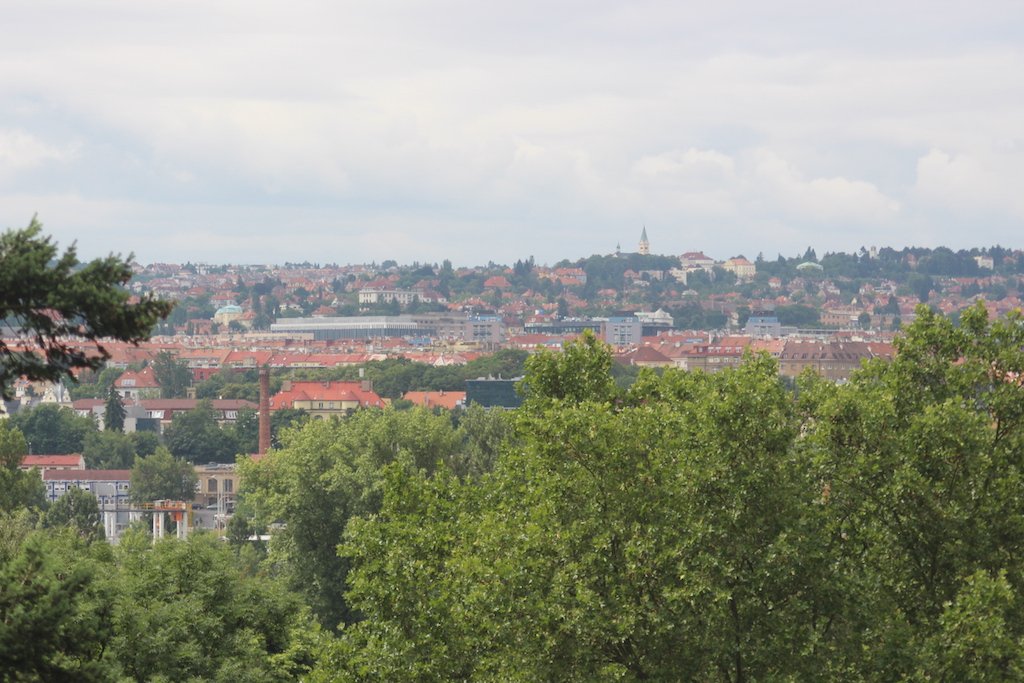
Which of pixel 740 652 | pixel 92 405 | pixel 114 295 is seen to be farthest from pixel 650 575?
pixel 92 405

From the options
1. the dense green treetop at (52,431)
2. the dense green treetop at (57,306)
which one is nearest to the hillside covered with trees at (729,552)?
the dense green treetop at (57,306)

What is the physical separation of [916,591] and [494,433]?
33.9m

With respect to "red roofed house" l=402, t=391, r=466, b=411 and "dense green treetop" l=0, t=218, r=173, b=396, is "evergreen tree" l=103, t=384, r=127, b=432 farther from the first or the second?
"dense green treetop" l=0, t=218, r=173, b=396

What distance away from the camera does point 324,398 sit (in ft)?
437

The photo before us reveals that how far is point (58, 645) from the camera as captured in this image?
14.1m

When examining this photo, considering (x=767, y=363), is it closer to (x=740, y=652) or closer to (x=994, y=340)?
(x=994, y=340)

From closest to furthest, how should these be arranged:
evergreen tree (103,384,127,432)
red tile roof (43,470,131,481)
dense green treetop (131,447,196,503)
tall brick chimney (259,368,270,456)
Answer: dense green treetop (131,447,196,503), red tile roof (43,470,131,481), tall brick chimney (259,368,270,456), evergreen tree (103,384,127,432)

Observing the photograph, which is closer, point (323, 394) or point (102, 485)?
point (102, 485)

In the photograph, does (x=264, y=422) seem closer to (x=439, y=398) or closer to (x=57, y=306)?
(x=439, y=398)

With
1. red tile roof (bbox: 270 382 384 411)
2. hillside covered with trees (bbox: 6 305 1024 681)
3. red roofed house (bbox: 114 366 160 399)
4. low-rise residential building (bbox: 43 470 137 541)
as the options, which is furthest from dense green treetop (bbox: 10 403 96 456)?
hillside covered with trees (bbox: 6 305 1024 681)

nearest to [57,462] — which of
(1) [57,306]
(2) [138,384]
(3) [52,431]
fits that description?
(3) [52,431]

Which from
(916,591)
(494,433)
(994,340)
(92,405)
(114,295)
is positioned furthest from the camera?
(92,405)

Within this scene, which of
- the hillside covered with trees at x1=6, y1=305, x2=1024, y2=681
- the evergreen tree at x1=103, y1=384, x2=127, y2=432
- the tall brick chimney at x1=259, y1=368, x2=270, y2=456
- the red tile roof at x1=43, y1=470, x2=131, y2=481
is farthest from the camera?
the evergreen tree at x1=103, y1=384, x2=127, y2=432

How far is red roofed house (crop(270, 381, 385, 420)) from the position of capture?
5167 inches
